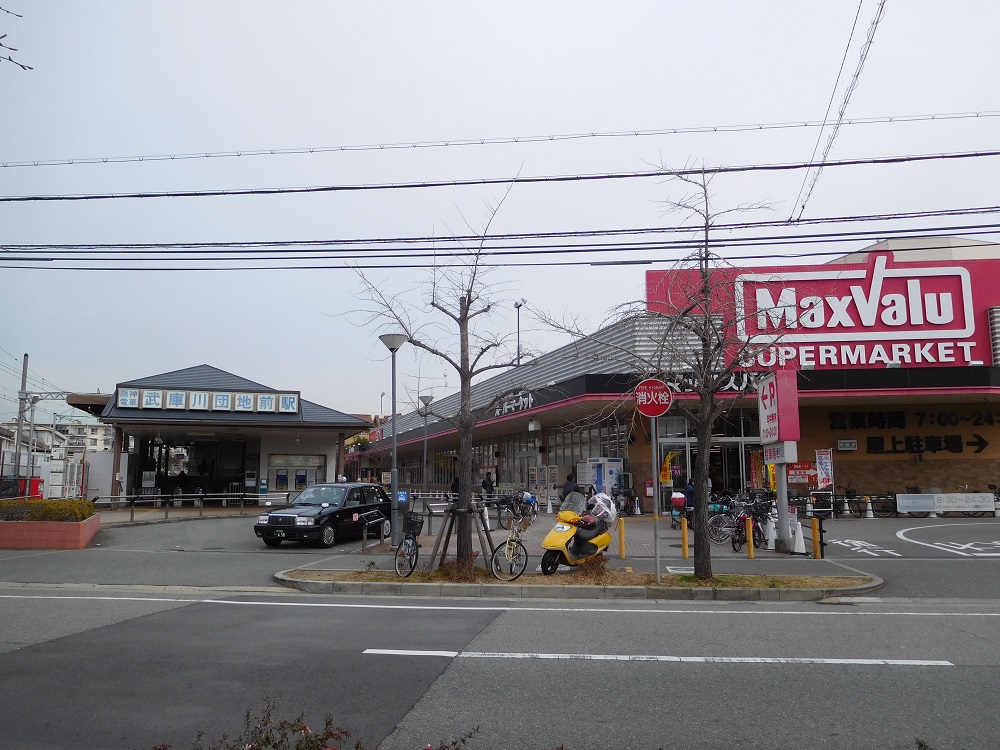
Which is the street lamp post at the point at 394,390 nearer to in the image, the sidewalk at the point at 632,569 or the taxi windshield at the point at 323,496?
the sidewalk at the point at 632,569

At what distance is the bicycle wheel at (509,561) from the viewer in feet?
40.4

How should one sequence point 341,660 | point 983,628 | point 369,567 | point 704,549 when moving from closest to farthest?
1. point 341,660
2. point 983,628
3. point 704,549
4. point 369,567

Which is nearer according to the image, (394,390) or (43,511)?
(394,390)

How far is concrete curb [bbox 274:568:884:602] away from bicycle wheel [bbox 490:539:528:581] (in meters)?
0.49

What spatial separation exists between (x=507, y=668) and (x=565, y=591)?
4749mm

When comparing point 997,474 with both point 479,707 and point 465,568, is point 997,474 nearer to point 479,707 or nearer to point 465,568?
point 465,568

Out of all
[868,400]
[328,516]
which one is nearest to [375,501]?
[328,516]

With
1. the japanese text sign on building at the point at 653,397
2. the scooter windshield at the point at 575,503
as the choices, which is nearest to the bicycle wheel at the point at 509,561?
the scooter windshield at the point at 575,503

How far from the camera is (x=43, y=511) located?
714 inches

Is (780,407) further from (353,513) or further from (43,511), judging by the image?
(43,511)

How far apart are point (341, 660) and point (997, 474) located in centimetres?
2837

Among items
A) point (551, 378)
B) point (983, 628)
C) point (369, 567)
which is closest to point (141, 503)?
point (551, 378)

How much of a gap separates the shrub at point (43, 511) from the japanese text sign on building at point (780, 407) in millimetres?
16480

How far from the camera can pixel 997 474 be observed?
27.6 metres
